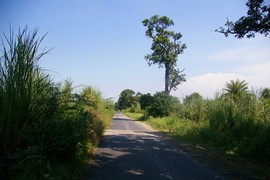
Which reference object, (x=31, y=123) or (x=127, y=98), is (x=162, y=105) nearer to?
(x=31, y=123)

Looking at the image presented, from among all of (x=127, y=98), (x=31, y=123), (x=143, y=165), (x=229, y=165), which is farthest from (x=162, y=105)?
(x=127, y=98)

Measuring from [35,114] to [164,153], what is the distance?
21.6 feet

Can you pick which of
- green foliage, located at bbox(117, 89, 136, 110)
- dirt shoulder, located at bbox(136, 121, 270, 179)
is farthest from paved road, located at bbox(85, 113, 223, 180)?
green foliage, located at bbox(117, 89, 136, 110)

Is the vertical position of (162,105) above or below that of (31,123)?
above

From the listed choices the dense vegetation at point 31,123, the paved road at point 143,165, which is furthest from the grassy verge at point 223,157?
the dense vegetation at point 31,123

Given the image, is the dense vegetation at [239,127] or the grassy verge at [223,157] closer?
the grassy verge at [223,157]

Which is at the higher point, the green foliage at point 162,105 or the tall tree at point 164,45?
the tall tree at point 164,45

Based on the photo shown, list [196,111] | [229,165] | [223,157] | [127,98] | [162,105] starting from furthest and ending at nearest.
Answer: [127,98], [162,105], [196,111], [223,157], [229,165]

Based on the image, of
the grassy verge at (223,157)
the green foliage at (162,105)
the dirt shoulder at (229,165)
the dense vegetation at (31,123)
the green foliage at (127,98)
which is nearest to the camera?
the dense vegetation at (31,123)

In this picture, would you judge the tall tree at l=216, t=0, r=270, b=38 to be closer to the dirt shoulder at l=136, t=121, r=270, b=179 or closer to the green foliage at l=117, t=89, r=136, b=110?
the dirt shoulder at l=136, t=121, r=270, b=179

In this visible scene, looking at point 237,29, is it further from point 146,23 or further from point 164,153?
point 146,23

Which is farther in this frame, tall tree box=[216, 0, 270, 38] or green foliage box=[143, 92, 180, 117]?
green foliage box=[143, 92, 180, 117]

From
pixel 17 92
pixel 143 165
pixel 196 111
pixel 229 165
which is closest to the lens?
pixel 17 92

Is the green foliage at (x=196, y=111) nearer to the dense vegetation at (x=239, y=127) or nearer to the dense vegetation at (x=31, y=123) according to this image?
the dense vegetation at (x=239, y=127)
